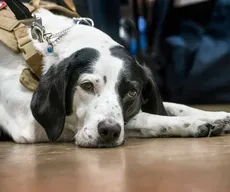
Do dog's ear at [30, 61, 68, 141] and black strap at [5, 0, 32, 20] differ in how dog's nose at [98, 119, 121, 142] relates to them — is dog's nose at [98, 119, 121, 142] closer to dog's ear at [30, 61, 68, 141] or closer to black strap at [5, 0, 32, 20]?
dog's ear at [30, 61, 68, 141]

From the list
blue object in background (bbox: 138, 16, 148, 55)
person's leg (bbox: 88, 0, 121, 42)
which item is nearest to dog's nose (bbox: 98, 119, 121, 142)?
person's leg (bbox: 88, 0, 121, 42)

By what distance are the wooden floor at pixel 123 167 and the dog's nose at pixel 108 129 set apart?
5 cm

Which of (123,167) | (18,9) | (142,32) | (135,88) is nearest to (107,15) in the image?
(142,32)

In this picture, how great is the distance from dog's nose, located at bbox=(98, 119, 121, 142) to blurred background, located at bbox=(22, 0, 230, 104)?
167cm

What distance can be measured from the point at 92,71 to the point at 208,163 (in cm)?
59

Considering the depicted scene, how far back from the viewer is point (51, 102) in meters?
1.92

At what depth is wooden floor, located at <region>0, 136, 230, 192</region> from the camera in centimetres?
120

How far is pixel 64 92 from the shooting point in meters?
1.91

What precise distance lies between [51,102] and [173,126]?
43cm

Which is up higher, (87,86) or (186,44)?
(87,86)

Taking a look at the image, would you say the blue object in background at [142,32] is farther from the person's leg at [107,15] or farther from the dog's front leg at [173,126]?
the dog's front leg at [173,126]

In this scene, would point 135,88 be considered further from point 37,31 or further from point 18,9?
point 18,9

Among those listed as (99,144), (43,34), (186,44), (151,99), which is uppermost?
(43,34)

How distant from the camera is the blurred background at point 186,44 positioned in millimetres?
3436
